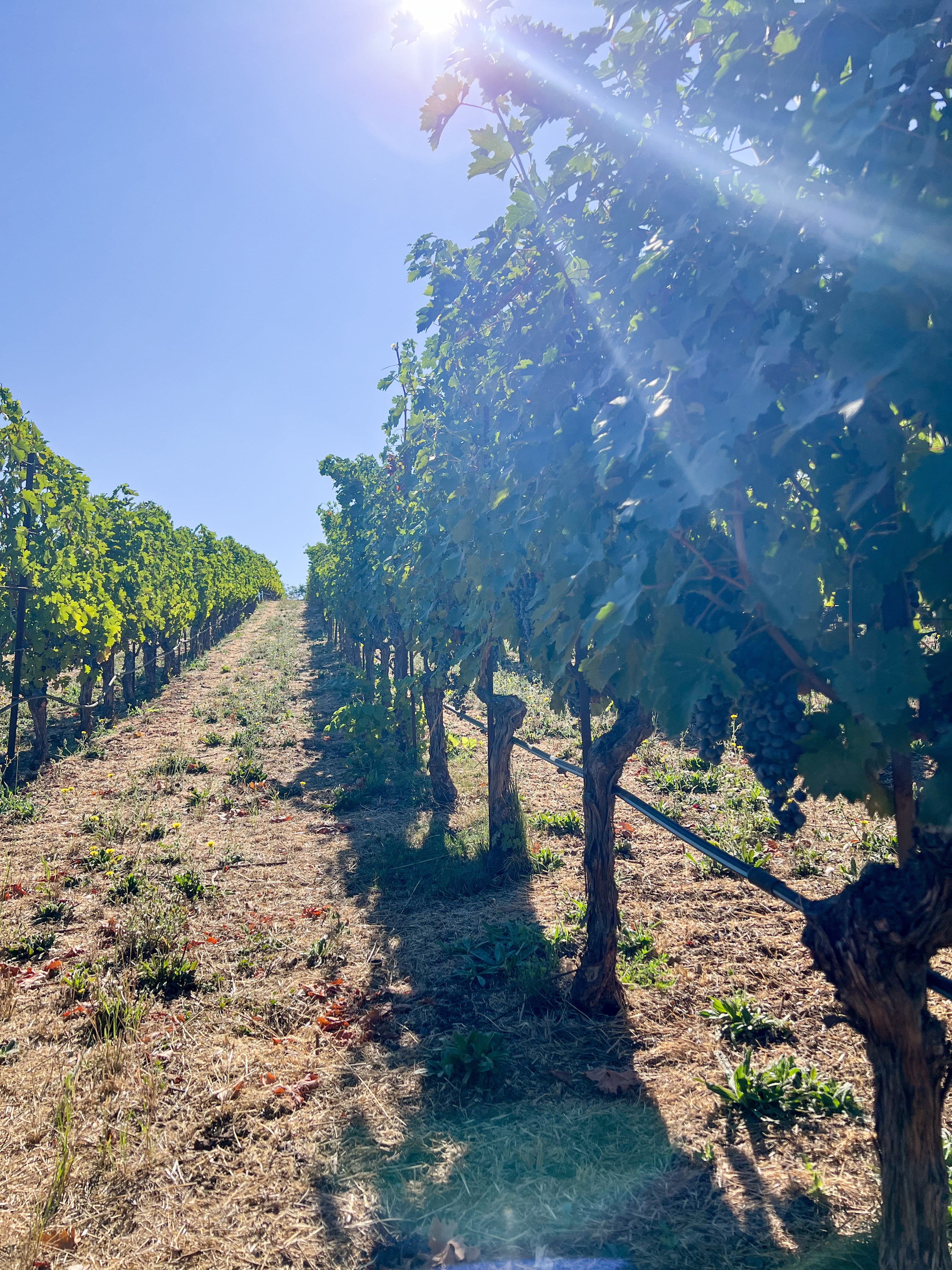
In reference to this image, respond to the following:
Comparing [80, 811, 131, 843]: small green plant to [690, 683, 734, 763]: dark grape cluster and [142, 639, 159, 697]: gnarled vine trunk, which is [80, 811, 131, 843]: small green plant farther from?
[142, 639, 159, 697]: gnarled vine trunk

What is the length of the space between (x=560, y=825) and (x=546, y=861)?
97cm

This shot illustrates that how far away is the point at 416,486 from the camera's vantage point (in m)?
8.69

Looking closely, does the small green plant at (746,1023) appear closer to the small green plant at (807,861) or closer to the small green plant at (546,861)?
the small green plant at (807,861)

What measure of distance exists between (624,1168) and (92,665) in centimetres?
1185

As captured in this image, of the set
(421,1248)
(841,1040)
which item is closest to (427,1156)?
(421,1248)

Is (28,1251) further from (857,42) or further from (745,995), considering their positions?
(857,42)

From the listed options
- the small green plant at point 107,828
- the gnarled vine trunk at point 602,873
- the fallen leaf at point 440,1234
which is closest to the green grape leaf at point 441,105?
the gnarled vine trunk at point 602,873

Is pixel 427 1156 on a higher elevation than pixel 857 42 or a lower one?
lower

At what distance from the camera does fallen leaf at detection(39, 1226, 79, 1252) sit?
9.08 ft

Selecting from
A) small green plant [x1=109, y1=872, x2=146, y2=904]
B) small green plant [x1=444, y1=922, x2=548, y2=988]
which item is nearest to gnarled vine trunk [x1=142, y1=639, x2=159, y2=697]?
small green plant [x1=109, y1=872, x2=146, y2=904]

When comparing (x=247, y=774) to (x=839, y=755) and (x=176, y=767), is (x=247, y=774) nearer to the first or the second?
(x=176, y=767)

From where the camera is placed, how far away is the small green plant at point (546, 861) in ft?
22.2

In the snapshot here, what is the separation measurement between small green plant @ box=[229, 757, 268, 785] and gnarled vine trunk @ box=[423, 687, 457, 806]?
2.47 meters

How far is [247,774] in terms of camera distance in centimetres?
1009
